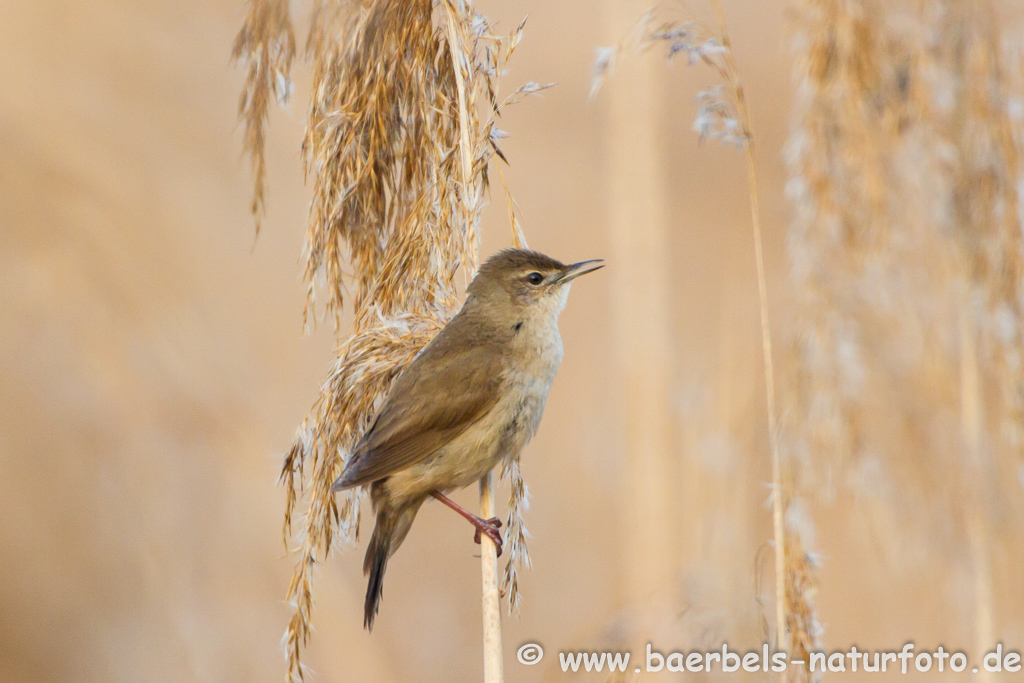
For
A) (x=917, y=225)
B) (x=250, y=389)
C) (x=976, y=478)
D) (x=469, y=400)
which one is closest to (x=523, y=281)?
(x=469, y=400)

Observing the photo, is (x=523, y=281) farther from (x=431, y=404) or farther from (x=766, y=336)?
(x=766, y=336)

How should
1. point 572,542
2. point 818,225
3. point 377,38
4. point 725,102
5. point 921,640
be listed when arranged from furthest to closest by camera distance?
point 572,542, point 921,640, point 818,225, point 377,38, point 725,102

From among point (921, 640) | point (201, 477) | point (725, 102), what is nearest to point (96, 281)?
point (201, 477)

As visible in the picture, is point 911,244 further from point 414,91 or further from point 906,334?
point 414,91

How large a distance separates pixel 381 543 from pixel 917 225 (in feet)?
6.01

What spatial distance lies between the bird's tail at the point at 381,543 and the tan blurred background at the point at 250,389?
0.60 meters

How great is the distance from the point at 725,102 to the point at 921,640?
2428 millimetres

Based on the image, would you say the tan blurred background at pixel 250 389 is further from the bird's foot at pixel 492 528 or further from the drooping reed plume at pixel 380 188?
the drooping reed plume at pixel 380 188

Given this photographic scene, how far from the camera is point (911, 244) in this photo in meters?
2.62

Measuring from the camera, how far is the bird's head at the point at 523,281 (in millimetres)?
2447

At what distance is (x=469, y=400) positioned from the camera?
232 centimetres

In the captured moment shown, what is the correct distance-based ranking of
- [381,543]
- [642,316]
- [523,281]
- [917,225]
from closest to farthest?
[381,543], [523,281], [917,225], [642,316]

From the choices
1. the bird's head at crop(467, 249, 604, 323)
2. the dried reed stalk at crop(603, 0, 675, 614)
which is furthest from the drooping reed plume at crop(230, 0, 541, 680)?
the dried reed stalk at crop(603, 0, 675, 614)

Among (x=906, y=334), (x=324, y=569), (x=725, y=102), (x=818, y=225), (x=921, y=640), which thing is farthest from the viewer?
(x=921, y=640)
